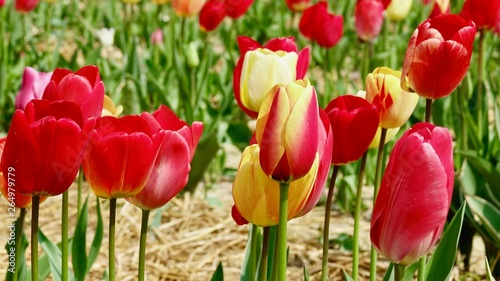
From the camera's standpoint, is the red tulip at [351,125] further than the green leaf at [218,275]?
No

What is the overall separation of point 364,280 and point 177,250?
1.79ft

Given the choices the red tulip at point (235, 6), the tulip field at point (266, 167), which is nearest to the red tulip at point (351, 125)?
the tulip field at point (266, 167)

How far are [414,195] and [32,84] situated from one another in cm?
105

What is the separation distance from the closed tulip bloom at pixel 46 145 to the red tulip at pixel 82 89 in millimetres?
145

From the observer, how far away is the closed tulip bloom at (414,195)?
3.30 ft

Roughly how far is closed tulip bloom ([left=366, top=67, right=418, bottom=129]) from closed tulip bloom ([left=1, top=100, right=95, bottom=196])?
55cm

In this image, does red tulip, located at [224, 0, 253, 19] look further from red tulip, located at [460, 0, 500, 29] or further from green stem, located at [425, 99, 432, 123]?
green stem, located at [425, 99, 432, 123]

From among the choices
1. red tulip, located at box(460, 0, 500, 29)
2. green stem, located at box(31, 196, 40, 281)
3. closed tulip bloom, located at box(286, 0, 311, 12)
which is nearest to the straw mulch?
red tulip, located at box(460, 0, 500, 29)

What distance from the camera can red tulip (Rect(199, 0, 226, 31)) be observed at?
10.3 ft

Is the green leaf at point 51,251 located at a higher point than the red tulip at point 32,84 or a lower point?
lower

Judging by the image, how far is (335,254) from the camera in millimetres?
2295

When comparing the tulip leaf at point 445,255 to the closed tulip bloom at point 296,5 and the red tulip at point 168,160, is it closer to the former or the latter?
the red tulip at point 168,160

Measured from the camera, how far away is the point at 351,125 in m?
1.24

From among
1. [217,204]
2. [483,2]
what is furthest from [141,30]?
[483,2]
